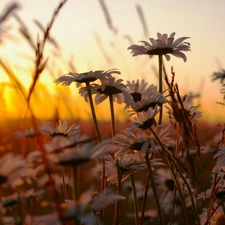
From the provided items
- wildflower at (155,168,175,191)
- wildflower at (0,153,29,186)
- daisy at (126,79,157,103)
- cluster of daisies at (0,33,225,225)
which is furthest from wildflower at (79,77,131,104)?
wildflower at (155,168,175,191)

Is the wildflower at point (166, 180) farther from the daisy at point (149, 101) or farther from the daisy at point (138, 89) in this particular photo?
the daisy at point (149, 101)

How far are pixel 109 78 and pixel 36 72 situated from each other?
65 centimetres

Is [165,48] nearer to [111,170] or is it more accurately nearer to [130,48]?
[130,48]

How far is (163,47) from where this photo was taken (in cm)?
190

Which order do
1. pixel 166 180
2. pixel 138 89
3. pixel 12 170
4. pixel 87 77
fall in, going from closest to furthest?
pixel 12 170 → pixel 87 77 → pixel 138 89 → pixel 166 180

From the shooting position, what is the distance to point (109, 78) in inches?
60.2

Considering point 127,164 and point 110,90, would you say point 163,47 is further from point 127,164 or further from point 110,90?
point 127,164

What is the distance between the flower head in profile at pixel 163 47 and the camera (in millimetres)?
1896

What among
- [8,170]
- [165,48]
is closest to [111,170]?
[165,48]

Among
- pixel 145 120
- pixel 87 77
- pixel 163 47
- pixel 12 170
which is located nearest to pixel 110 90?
pixel 87 77

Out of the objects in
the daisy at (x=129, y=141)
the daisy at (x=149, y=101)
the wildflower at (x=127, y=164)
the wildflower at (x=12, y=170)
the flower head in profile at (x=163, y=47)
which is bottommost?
the wildflower at (x=127, y=164)

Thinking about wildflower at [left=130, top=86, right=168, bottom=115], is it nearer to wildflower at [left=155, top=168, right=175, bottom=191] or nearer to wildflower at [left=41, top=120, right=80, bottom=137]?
wildflower at [left=41, top=120, right=80, bottom=137]

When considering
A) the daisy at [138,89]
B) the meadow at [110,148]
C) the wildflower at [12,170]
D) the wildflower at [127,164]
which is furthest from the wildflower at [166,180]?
the wildflower at [12,170]

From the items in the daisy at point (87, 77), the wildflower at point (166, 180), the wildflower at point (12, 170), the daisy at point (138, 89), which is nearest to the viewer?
the wildflower at point (12, 170)
